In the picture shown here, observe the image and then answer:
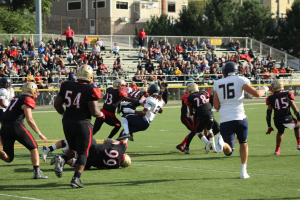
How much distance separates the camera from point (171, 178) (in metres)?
7.23

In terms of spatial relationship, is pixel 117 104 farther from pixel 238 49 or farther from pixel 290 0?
pixel 290 0

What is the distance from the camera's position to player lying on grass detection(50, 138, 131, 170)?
787 cm

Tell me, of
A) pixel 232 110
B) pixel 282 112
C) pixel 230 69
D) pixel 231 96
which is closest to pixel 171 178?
pixel 232 110

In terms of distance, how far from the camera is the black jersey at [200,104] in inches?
389

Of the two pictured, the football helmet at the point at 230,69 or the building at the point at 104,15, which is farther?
the building at the point at 104,15

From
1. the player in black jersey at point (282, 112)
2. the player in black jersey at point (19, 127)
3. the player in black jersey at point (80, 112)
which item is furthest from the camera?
the player in black jersey at point (282, 112)

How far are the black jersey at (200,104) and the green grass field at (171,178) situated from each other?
925mm

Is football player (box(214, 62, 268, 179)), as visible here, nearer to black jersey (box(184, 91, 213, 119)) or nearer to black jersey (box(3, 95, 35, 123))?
black jersey (box(184, 91, 213, 119))

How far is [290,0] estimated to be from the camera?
225ft

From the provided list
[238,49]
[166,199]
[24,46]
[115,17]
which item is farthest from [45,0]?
[166,199]

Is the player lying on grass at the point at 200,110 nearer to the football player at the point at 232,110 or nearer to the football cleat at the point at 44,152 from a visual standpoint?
the football player at the point at 232,110

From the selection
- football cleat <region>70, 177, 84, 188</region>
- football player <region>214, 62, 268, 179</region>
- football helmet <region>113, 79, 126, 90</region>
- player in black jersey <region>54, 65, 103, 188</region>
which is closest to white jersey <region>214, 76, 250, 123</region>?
football player <region>214, 62, 268, 179</region>

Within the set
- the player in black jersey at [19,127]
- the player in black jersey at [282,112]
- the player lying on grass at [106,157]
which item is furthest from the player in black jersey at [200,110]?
the player in black jersey at [19,127]

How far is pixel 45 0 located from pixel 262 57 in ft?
71.1
